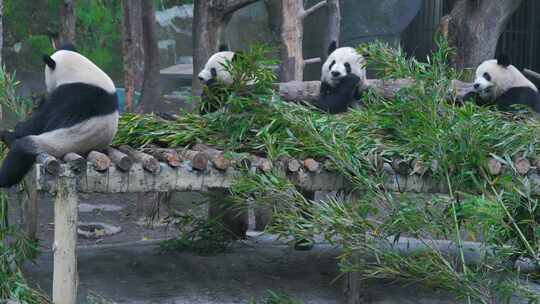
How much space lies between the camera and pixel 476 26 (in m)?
8.15

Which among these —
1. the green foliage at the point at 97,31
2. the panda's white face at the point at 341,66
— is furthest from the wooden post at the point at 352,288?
the green foliage at the point at 97,31

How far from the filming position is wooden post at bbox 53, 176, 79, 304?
479 centimetres

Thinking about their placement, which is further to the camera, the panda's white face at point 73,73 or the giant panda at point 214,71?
the giant panda at point 214,71

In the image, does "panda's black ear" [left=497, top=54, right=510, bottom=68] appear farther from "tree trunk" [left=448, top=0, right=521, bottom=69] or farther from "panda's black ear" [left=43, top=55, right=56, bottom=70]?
"panda's black ear" [left=43, top=55, right=56, bottom=70]

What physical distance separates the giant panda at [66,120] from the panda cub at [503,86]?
3602mm

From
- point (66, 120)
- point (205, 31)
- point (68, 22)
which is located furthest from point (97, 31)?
point (66, 120)

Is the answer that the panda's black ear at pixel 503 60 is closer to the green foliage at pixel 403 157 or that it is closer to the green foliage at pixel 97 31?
the green foliage at pixel 403 157

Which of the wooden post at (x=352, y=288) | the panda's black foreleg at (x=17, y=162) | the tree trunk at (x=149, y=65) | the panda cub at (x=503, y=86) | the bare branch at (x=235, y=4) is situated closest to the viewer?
the panda's black foreleg at (x=17, y=162)

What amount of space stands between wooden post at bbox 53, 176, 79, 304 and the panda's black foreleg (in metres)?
0.34

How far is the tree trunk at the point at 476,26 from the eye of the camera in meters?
8.14

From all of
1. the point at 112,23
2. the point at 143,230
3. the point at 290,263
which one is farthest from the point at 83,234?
the point at 112,23

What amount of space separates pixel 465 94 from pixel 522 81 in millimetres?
525

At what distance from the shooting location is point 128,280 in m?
5.95

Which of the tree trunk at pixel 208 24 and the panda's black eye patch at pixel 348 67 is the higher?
the tree trunk at pixel 208 24
